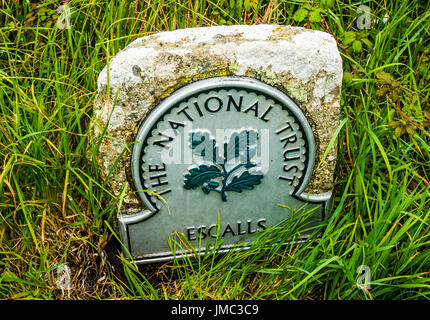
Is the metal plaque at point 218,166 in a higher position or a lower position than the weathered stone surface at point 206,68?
lower

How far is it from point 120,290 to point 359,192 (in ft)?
3.53

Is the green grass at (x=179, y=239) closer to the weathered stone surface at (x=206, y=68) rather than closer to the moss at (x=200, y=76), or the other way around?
the weathered stone surface at (x=206, y=68)

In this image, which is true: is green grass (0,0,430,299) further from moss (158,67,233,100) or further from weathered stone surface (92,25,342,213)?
moss (158,67,233,100)

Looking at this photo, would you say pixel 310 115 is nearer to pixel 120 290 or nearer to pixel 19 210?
pixel 120 290

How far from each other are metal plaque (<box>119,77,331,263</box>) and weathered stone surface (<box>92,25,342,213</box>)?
0.04 m

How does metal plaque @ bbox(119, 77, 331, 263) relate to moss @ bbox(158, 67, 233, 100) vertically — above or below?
below

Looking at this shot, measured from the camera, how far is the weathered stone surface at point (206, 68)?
5.21ft

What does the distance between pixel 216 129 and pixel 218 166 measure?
166 mm

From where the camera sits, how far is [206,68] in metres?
1.61

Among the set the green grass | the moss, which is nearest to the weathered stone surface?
the moss

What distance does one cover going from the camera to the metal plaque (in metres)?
1.65

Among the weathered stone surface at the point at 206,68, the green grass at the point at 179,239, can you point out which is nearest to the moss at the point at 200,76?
the weathered stone surface at the point at 206,68

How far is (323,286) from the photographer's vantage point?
1733 millimetres

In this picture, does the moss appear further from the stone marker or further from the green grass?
the green grass
